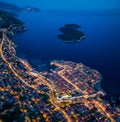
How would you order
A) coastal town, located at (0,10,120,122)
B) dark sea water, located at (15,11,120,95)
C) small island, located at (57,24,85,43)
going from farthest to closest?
small island, located at (57,24,85,43) → dark sea water, located at (15,11,120,95) → coastal town, located at (0,10,120,122)

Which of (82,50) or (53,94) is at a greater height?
(82,50)

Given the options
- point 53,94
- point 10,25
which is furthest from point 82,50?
point 10,25

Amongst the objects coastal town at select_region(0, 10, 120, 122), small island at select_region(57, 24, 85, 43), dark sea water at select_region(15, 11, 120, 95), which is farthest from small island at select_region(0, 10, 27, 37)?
coastal town at select_region(0, 10, 120, 122)

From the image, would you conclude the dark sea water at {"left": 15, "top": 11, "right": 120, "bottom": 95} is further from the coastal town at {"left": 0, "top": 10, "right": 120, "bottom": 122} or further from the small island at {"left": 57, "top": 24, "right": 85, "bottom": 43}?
the coastal town at {"left": 0, "top": 10, "right": 120, "bottom": 122}

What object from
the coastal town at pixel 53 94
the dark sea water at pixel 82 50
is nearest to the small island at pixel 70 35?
the dark sea water at pixel 82 50

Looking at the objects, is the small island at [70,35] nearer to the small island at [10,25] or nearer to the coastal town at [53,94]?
the small island at [10,25]

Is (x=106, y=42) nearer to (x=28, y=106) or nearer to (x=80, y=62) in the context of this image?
(x=80, y=62)

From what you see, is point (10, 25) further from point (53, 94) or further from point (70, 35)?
point (53, 94)

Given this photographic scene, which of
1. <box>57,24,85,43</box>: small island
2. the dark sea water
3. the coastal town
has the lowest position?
the coastal town

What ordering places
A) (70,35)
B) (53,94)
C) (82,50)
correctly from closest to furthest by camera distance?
(53,94) → (82,50) → (70,35)
